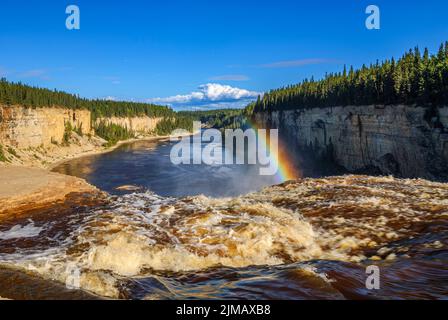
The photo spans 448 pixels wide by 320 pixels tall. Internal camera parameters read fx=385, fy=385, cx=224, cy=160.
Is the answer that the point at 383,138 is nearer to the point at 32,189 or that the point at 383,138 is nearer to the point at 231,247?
the point at 32,189

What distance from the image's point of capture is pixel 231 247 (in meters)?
15.0

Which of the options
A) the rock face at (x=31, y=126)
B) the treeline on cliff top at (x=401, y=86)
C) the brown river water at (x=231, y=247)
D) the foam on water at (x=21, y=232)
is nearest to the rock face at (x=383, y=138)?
the treeline on cliff top at (x=401, y=86)

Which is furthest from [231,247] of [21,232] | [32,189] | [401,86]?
[401,86]

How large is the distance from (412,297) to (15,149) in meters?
99.3

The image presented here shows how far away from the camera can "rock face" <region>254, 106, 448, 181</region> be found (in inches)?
2068

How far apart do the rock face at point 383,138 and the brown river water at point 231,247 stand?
1268 inches

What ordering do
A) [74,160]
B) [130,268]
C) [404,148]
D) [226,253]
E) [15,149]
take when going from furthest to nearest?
[74,160]
[15,149]
[404,148]
[226,253]
[130,268]

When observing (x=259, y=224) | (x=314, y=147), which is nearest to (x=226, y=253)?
(x=259, y=224)

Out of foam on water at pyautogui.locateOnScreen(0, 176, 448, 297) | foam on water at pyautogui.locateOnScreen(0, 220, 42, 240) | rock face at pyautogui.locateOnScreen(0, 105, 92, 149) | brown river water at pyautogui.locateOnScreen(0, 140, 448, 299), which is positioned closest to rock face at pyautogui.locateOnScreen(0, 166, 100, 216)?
brown river water at pyautogui.locateOnScreen(0, 140, 448, 299)

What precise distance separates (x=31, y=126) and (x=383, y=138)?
88012 mm

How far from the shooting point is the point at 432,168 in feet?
174

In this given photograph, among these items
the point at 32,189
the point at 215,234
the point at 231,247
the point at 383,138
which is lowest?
the point at 231,247
